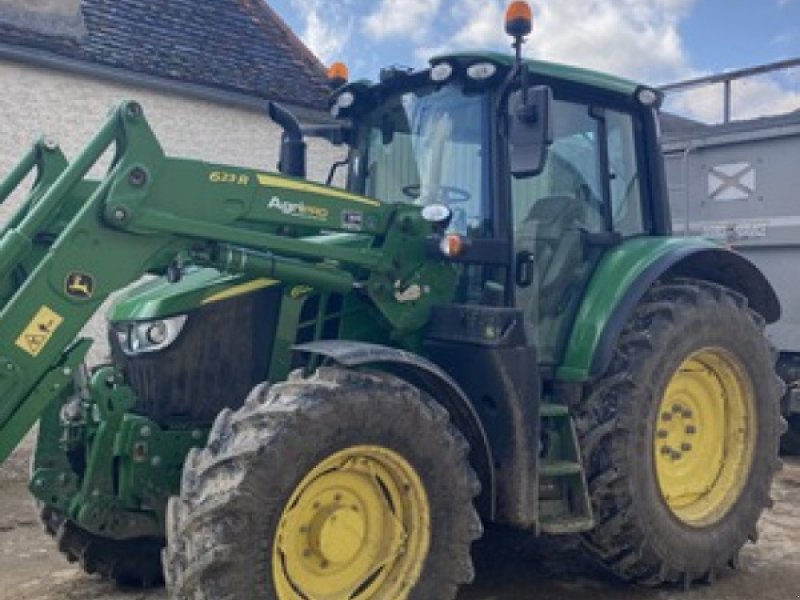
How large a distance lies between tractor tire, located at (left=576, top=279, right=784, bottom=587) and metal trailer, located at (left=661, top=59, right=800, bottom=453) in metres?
3.14

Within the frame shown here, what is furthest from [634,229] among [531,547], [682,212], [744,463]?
[682,212]

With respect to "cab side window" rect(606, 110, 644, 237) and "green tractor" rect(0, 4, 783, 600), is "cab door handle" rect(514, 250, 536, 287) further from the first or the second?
"cab side window" rect(606, 110, 644, 237)

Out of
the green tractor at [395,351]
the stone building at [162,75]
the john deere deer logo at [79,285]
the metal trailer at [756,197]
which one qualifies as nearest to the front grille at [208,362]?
the green tractor at [395,351]

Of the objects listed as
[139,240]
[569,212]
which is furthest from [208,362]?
[569,212]

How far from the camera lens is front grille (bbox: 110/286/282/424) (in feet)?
13.6

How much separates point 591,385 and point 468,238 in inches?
35.8

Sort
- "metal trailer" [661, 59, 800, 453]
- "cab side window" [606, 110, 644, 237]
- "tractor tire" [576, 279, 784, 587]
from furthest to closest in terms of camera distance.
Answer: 1. "metal trailer" [661, 59, 800, 453]
2. "cab side window" [606, 110, 644, 237]
3. "tractor tire" [576, 279, 784, 587]

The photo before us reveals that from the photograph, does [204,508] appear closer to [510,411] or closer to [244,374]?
[244,374]

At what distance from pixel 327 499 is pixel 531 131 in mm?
1656

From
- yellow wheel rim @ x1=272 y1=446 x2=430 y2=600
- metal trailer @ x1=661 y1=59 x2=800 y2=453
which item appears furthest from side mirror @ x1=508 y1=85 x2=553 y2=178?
metal trailer @ x1=661 y1=59 x2=800 y2=453

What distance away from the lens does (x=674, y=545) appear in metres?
4.64

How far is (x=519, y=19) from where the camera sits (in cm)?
416

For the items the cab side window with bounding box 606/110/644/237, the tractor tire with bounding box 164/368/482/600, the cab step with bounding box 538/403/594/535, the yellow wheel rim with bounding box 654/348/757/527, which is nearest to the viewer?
the tractor tire with bounding box 164/368/482/600

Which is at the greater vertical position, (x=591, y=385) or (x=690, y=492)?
(x=591, y=385)
